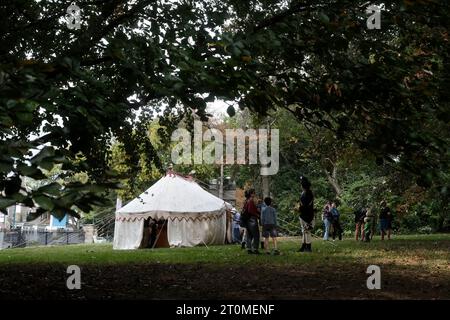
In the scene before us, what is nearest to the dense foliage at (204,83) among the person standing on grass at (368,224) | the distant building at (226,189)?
the person standing on grass at (368,224)

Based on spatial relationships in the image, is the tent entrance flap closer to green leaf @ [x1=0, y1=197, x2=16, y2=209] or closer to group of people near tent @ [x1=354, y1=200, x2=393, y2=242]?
group of people near tent @ [x1=354, y1=200, x2=393, y2=242]

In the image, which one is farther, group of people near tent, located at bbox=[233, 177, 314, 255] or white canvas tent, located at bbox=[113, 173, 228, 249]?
white canvas tent, located at bbox=[113, 173, 228, 249]

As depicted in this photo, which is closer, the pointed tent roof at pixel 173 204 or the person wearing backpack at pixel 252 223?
the person wearing backpack at pixel 252 223

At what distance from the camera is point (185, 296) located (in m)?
6.57

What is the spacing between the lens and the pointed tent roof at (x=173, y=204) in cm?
2262

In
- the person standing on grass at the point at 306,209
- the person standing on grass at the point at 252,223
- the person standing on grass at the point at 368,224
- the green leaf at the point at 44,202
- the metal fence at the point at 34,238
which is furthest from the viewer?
the metal fence at the point at 34,238

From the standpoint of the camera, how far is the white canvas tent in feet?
74.2

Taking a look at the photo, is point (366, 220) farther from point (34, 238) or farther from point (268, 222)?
point (34, 238)

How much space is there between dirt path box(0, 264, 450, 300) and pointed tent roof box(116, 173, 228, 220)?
1201 centimetres

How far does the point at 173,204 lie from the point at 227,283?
1535 centimetres

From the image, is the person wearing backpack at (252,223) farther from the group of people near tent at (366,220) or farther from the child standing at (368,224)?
the child standing at (368,224)

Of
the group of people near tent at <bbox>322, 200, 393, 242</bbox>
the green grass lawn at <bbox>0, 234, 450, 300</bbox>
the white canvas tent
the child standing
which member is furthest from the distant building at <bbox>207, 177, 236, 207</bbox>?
the green grass lawn at <bbox>0, 234, 450, 300</bbox>

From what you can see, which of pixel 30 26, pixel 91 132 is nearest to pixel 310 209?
pixel 30 26

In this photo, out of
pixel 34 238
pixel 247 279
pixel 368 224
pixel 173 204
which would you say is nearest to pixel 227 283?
pixel 247 279
